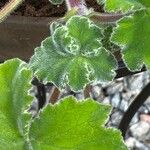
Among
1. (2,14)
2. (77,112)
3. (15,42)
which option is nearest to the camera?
(77,112)

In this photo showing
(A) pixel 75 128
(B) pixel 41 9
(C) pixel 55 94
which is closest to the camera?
(A) pixel 75 128

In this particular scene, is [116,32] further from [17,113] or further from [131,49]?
[17,113]

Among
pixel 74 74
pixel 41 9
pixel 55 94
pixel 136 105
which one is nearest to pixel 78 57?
pixel 74 74

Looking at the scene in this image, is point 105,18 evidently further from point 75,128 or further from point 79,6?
point 75,128

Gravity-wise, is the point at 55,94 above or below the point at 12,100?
below

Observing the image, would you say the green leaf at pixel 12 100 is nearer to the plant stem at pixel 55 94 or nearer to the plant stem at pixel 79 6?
the plant stem at pixel 79 6

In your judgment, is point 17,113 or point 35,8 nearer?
point 17,113

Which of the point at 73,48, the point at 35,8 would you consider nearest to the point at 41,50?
the point at 73,48
